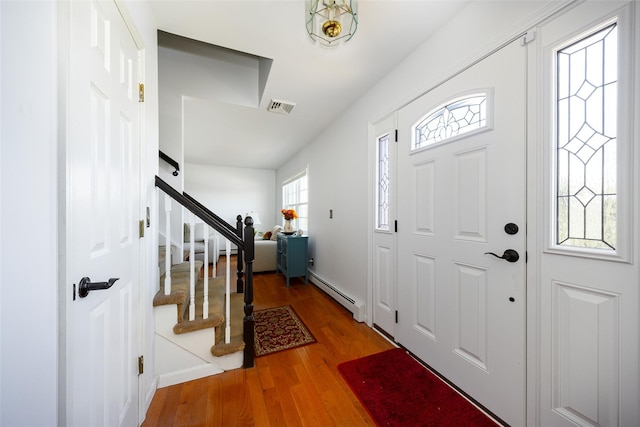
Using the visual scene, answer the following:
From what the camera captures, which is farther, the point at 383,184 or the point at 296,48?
the point at 383,184

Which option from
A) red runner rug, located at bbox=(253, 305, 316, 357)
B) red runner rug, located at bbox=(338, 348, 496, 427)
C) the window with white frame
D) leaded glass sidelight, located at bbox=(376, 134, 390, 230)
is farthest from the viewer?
the window with white frame

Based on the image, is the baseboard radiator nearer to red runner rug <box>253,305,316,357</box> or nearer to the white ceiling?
red runner rug <box>253,305,316,357</box>

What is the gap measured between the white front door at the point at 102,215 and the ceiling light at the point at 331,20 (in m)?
0.93

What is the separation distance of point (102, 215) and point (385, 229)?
1.97m

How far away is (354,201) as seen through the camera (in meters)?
2.66

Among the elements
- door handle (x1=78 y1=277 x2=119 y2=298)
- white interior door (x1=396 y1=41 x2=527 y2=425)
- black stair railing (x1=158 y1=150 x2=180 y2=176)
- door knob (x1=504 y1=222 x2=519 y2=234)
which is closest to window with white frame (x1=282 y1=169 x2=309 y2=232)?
black stair railing (x1=158 y1=150 x2=180 y2=176)

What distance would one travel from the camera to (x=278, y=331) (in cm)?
221

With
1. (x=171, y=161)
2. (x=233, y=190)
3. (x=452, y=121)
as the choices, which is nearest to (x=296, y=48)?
(x=452, y=121)

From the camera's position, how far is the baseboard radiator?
239cm

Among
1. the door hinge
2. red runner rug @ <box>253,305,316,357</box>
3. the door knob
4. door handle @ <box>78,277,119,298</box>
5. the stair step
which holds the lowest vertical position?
red runner rug @ <box>253,305,316,357</box>

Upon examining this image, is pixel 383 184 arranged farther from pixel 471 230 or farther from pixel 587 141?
pixel 587 141

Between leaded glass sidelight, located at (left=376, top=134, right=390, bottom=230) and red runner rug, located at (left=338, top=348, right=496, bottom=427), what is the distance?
1126 mm

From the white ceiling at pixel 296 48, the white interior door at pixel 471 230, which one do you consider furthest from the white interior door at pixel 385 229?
the white ceiling at pixel 296 48

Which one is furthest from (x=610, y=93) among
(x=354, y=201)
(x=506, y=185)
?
(x=354, y=201)
